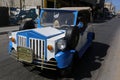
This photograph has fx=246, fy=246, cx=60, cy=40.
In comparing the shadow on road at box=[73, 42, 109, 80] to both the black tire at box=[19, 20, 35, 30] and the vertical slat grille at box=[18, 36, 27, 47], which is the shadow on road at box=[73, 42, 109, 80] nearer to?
the vertical slat grille at box=[18, 36, 27, 47]

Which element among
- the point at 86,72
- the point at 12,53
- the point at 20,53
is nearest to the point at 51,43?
the point at 20,53

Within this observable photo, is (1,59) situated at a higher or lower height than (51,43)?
lower

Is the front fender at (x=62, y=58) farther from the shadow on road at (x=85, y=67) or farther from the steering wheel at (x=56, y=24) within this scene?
the steering wheel at (x=56, y=24)

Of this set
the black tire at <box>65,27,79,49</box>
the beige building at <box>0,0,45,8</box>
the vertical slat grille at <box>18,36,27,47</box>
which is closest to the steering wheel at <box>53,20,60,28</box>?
the black tire at <box>65,27,79,49</box>

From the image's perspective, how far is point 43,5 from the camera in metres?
38.3

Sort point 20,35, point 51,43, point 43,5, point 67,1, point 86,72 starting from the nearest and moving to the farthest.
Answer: point 51,43 → point 20,35 → point 86,72 → point 43,5 → point 67,1

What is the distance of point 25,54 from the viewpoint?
6641 mm

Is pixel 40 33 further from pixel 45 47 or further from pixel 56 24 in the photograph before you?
pixel 56 24

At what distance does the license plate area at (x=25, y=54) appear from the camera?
21.6 feet

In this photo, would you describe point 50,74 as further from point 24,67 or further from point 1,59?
point 1,59

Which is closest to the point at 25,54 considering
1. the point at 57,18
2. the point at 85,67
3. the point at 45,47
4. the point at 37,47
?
the point at 37,47

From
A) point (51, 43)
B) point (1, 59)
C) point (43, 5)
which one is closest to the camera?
point (51, 43)

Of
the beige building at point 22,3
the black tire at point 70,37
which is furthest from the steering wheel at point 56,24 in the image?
the beige building at point 22,3

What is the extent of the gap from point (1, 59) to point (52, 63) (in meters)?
3.10
